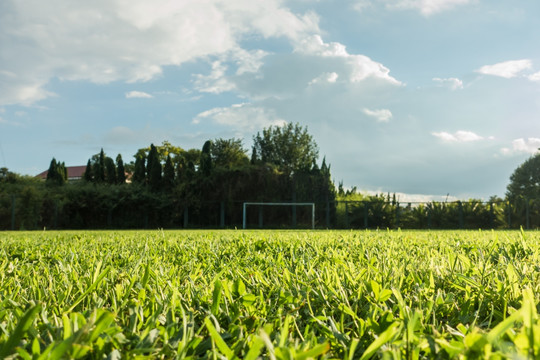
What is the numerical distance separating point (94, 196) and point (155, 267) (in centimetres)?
2654

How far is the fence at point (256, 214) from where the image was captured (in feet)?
74.4

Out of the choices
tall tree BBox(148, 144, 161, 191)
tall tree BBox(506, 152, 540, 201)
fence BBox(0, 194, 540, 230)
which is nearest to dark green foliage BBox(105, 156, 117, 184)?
tall tree BBox(148, 144, 161, 191)

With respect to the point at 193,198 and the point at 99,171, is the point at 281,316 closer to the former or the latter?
the point at 193,198

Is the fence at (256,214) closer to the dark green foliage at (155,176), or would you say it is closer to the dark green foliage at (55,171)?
the dark green foliage at (155,176)

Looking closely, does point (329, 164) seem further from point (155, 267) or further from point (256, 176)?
point (155, 267)

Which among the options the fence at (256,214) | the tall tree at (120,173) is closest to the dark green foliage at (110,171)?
the tall tree at (120,173)

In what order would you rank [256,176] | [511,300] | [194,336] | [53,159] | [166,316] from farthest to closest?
[53,159], [256,176], [511,300], [166,316], [194,336]

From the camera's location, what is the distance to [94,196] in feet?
86.2

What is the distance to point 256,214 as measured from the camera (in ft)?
82.7

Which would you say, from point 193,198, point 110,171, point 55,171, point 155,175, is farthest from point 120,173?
point 193,198

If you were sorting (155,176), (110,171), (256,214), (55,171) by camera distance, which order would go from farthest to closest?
(55,171) < (110,171) < (155,176) < (256,214)

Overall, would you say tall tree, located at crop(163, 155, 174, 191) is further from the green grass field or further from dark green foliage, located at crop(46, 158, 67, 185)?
the green grass field

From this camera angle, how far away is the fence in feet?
74.4

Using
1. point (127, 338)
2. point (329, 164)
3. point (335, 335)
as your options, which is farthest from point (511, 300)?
point (329, 164)
